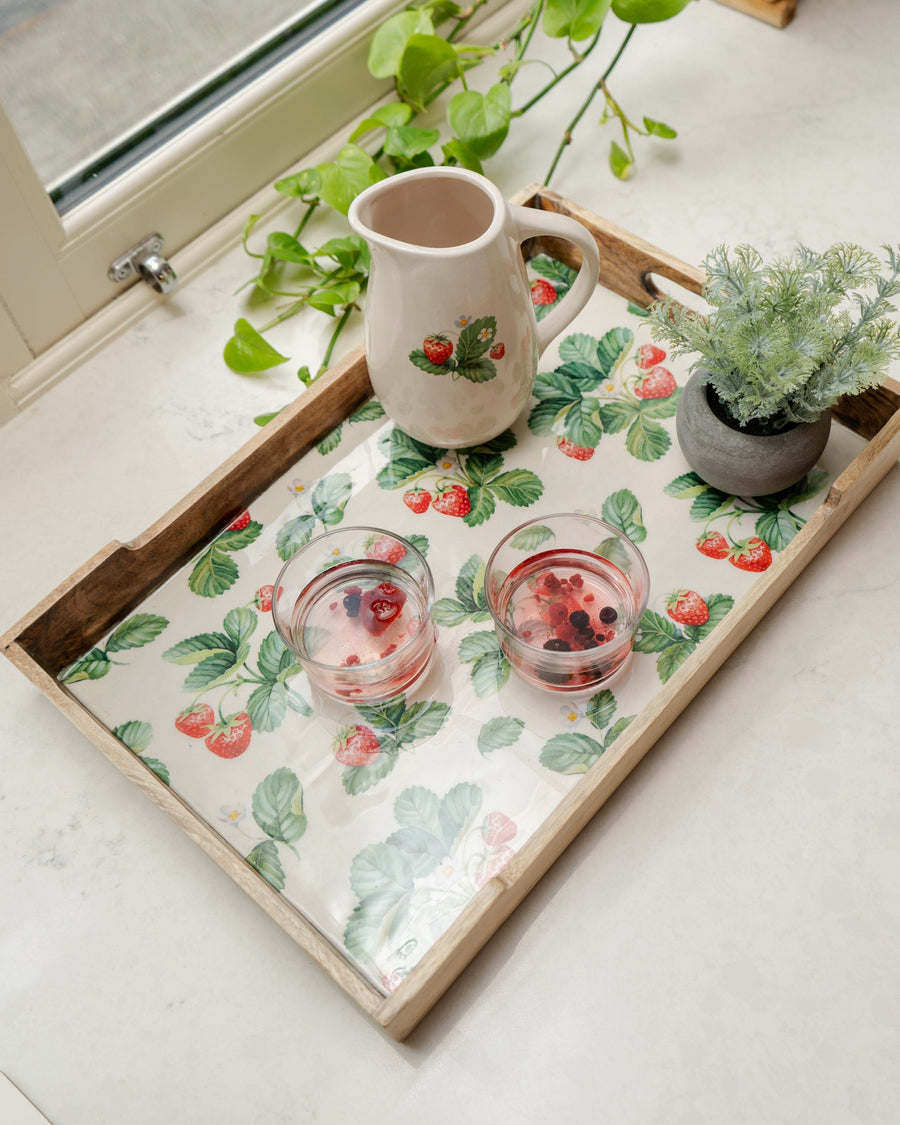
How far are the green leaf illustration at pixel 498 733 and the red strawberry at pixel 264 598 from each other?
0.15 meters

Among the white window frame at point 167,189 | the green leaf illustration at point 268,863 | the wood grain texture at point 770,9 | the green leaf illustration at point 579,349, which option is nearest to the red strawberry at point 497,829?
the green leaf illustration at point 268,863

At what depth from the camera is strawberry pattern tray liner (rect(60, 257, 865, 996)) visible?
52 centimetres

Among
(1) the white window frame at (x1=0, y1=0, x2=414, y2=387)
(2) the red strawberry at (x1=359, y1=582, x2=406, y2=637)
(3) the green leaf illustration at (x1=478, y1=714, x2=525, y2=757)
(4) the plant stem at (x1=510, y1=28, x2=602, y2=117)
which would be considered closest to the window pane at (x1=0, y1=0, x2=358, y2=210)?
(1) the white window frame at (x1=0, y1=0, x2=414, y2=387)

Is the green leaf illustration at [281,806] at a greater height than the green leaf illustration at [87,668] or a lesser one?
greater

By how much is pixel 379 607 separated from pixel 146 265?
0.37 m

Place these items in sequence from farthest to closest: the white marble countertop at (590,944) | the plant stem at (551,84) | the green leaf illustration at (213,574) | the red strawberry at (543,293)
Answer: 1. the plant stem at (551,84)
2. the red strawberry at (543,293)
3. the green leaf illustration at (213,574)
4. the white marble countertop at (590,944)

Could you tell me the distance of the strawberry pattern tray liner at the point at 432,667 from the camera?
0.52 m

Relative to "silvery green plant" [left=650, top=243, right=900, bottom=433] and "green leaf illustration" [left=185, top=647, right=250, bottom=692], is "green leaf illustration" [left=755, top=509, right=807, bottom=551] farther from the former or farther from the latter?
"green leaf illustration" [left=185, top=647, right=250, bottom=692]

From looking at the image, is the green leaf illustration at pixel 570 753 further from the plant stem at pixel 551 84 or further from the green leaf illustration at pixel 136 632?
the plant stem at pixel 551 84

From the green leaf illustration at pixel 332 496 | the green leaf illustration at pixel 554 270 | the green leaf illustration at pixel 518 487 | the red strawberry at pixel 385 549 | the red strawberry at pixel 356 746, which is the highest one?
the green leaf illustration at pixel 554 270

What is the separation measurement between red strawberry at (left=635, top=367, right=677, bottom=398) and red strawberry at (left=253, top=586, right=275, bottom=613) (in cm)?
27

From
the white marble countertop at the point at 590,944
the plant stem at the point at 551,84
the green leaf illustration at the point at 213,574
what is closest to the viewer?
the white marble countertop at the point at 590,944

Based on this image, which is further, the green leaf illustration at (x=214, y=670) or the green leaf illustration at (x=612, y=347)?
the green leaf illustration at (x=612, y=347)

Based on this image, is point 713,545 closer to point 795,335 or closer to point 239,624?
point 795,335
